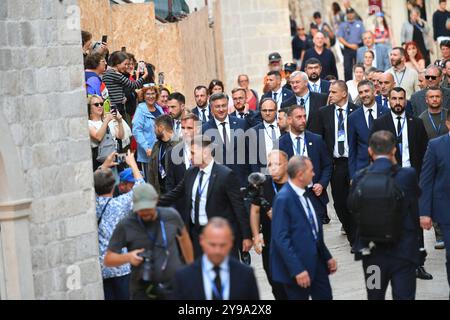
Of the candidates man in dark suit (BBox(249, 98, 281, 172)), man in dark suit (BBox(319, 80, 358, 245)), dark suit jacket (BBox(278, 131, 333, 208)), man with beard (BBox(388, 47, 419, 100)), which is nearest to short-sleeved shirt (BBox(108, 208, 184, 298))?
dark suit jacket (BBox(278, 131, 333, 208))

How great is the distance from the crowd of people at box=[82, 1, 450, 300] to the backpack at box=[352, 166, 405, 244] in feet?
0.04

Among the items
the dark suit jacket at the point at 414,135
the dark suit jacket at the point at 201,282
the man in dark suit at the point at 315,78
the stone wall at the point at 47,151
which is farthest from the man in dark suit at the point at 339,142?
the dark suit jacket at the point at 201,282

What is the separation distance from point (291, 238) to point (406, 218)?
1.10 m

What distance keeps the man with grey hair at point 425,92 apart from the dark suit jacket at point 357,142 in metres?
1.84

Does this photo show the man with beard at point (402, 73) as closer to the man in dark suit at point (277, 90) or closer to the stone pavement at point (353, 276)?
the man in dark suit at point (277, 90)

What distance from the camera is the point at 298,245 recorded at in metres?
11.7

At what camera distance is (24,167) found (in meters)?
13.0

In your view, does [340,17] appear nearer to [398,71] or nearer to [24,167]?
[398,71]

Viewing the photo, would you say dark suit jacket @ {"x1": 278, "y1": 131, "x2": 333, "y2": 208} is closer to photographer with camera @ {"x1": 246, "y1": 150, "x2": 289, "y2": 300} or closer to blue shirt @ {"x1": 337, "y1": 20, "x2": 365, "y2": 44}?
photographer with camera @ {"x1": 246, "y1": 150, "x2": 289, "y2": 300}

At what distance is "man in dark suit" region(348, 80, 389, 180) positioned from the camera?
16.0 metres

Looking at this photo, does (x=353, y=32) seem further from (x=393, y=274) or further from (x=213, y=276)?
(x=213, y=276)

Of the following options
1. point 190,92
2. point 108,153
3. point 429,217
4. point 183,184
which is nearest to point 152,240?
point 183,184

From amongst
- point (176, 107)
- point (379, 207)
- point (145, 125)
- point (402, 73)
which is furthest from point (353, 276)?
point (402, 73)
